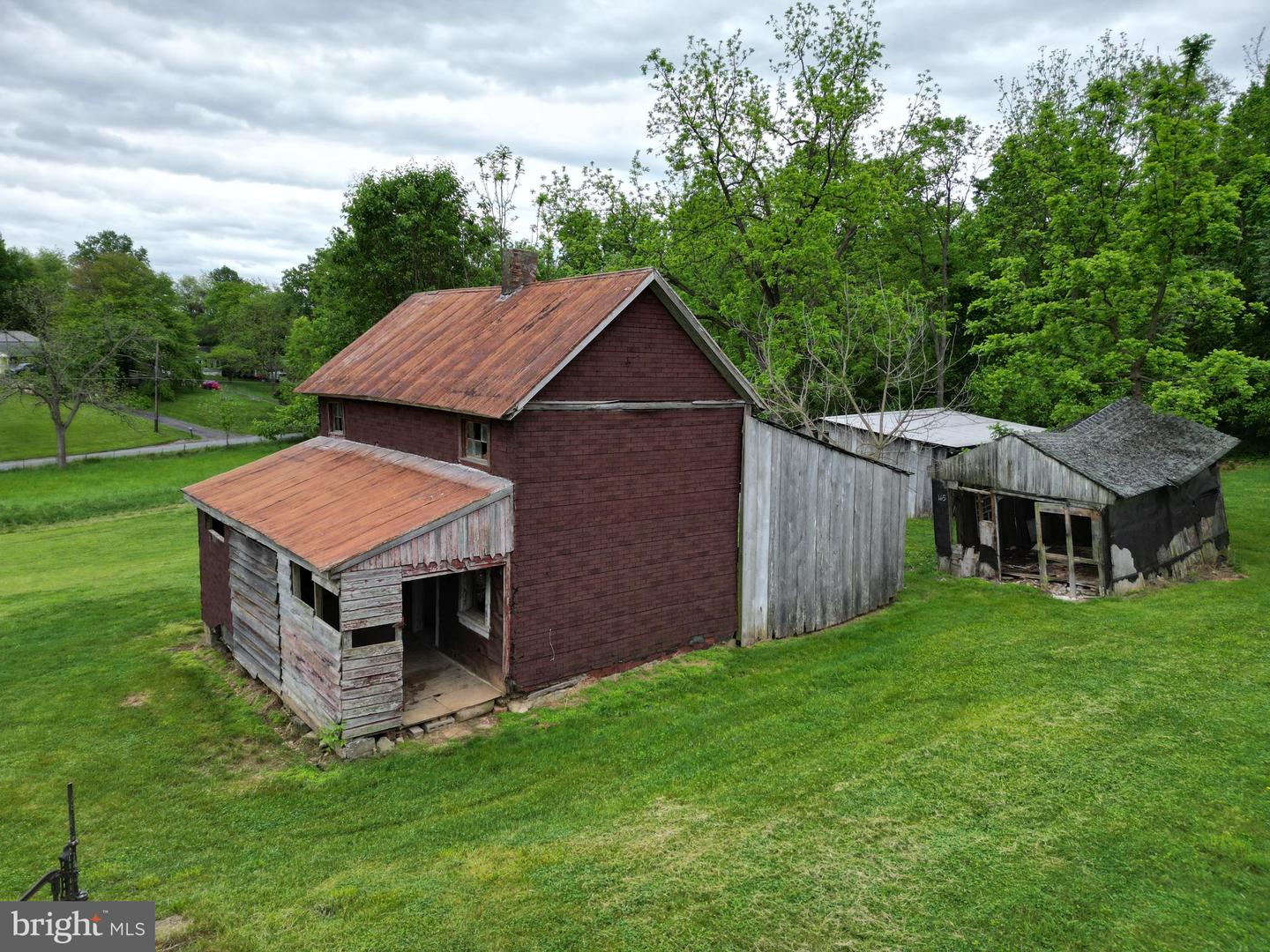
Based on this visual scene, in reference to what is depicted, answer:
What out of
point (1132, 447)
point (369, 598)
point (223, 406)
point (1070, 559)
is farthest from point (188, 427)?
point (1132, 447)

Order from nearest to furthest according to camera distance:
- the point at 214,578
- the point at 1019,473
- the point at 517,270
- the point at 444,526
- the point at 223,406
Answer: the point at 444,526, the point at 214,578, the point at 517,270, the point at 1019,473, the point at 223,406

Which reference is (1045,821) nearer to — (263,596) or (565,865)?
(565,865)

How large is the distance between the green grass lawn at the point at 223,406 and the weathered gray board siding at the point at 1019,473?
53.2 m

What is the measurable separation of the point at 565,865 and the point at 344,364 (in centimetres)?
1499

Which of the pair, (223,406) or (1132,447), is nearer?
(1132,447)

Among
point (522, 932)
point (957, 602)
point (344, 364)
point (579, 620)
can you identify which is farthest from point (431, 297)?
point (522, 932)

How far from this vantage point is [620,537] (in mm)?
14117

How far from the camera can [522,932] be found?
23.0 ft

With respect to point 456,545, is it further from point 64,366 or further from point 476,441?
point 64,366

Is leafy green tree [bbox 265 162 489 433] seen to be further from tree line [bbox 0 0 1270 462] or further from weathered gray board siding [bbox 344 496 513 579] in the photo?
weathered gray board siding [bbox 344 496 513 579]

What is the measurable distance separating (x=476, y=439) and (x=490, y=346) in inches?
88.8

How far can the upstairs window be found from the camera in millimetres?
13719

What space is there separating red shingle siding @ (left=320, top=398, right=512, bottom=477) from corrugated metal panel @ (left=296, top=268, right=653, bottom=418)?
40 cm

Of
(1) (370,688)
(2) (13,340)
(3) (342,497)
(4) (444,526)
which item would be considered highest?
(2) (13,340)
